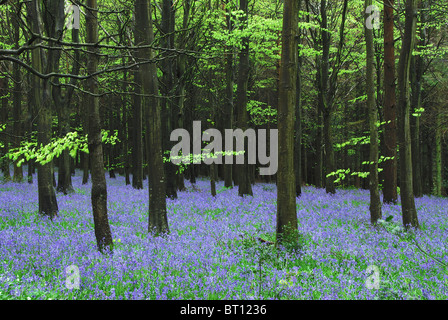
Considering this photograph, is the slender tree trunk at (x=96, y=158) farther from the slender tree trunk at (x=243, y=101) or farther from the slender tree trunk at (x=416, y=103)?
the slender tree trunk at (x=416, y=103)

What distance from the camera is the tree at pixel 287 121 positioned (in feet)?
23.3

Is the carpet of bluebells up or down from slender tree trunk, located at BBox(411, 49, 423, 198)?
down

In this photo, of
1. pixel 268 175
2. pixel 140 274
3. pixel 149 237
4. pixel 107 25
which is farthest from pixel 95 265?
pixel 268 175

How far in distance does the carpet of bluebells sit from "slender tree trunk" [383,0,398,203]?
298 centimetres

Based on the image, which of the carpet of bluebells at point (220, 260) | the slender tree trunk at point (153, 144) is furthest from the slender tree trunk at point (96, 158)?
the slender tree trunk at point (153, 144)

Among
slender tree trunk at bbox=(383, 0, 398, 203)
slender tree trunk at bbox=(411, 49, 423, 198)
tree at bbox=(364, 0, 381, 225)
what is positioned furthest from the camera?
slender tree trunk at bbox=(411, 49, 423, 198)

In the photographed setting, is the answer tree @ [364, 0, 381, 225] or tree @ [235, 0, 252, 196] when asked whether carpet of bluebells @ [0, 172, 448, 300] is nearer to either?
tree @ [364, 0, 381, 225]

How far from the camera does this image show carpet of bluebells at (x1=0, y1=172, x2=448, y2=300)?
482cm

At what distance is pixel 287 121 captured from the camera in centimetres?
715

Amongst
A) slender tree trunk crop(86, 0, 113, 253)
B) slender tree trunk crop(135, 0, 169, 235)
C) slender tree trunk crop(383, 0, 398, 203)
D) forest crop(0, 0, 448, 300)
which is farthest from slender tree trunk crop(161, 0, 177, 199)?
slender tree trunk crop(383, 0, 398, 203)

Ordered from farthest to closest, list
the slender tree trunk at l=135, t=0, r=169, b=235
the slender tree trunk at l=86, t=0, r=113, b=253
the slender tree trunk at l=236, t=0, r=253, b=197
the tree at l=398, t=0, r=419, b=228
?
the slender tree trunk at l=236, t=0, r=253, b=197, the tree at l=398, t=0, r=419, b=228, the slender tree trunk at l=135, t=0, r=169, b=235, the slender tree trunk at l=86, t=0, r=113, b=253

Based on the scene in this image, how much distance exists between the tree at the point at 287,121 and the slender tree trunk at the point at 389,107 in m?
6.77

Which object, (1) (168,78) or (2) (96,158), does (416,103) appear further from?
(2) (96,158)

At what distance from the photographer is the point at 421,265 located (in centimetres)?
620
